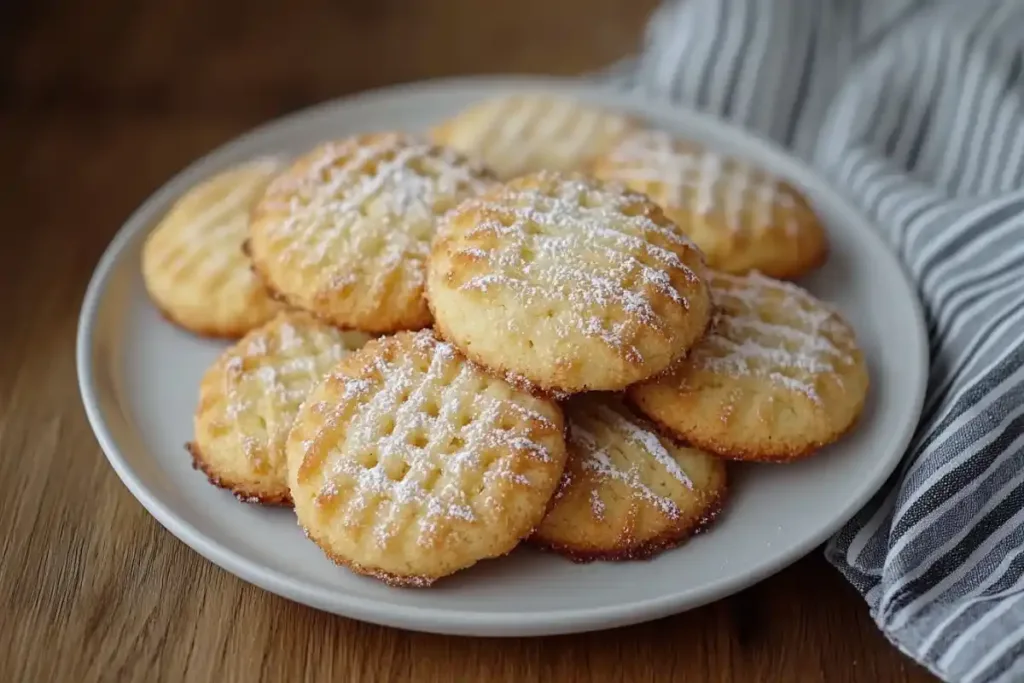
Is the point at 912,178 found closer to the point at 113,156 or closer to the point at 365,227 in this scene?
the point at 365,227

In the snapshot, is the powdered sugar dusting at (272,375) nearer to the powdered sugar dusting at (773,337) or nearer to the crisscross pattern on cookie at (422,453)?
the crisscross pattern on cookie at (422,453)

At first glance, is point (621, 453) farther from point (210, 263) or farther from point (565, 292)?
point (210, 263)

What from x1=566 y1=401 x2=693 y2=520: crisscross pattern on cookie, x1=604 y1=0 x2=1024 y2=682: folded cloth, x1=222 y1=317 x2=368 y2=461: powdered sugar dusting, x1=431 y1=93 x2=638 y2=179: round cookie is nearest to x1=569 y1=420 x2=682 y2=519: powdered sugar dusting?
x1=566 y1=401 x2=693 y2=520: crisscross pattern on cookie

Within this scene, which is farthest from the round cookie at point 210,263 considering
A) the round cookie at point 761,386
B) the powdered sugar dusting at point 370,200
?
the round cookie at point 761,386

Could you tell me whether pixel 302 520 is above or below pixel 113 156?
above

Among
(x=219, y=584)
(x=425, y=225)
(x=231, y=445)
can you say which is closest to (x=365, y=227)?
(x=425, y=225)

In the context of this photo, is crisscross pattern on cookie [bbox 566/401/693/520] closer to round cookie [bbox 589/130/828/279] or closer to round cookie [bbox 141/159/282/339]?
round cookie [bbox 589/130/828/279]
